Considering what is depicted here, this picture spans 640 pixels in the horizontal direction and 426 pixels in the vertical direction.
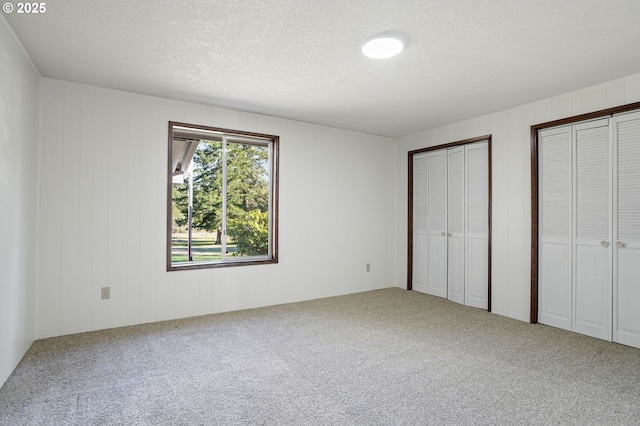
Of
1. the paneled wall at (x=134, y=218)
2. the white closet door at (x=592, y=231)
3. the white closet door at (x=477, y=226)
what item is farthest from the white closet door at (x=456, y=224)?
the paneled wall at (x=134, y=218)

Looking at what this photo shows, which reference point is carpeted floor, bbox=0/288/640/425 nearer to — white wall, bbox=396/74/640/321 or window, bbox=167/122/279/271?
white wall, bbox=396/74/640/321

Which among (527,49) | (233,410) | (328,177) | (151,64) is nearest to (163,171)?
(151,64)

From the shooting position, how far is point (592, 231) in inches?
133

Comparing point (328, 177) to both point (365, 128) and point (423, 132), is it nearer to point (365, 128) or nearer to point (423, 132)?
point (365, 128)

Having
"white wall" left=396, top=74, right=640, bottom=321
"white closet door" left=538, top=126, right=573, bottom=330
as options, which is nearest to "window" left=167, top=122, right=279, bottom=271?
"white wall" left=396, top=74, right=640, bottom=321

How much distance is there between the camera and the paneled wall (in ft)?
10.7

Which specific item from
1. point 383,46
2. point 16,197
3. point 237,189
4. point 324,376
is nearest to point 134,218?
point 16,197

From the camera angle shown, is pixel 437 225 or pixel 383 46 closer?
pixel 383 46

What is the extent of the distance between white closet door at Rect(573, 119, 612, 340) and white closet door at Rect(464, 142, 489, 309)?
39.5 inches

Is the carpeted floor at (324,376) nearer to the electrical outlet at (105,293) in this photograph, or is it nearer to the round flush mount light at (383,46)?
the electrical outlet at (105,293)

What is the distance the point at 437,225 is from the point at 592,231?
1925 mm

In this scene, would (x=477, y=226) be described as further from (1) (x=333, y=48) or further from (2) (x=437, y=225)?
(1) (x=333, y=48)

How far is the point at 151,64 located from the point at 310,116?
6.68 ft

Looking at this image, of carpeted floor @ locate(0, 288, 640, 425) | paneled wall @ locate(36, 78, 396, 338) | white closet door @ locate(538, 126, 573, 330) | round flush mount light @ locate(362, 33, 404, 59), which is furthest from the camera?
white closet door @ locate(538, 126, 573, 330)
